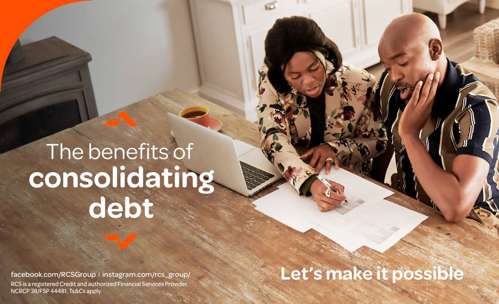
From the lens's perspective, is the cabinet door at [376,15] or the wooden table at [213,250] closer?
the wooden table at [213,250]

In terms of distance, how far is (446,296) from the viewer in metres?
1.76

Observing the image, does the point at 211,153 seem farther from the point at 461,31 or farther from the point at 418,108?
the point at 461,31

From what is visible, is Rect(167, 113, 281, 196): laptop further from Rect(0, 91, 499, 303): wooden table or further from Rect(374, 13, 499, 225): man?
Rect(374, 13, 499, 225): man

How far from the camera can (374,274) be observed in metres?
1.87

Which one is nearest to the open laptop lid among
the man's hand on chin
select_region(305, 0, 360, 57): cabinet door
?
the man's hand on chin

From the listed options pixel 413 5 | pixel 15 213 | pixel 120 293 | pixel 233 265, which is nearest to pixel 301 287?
pixel 233 265

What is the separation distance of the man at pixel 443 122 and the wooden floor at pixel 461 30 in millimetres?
2921

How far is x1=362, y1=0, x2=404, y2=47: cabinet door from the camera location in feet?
16.3

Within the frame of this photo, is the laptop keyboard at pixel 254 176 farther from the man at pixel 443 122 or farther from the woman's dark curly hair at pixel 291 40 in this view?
the man at pixel 443 122

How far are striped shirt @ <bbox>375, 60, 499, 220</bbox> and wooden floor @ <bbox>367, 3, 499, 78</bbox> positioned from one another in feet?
9.46

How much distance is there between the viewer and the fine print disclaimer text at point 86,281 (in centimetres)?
199

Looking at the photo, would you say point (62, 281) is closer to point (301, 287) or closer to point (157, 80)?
point (301, 287)

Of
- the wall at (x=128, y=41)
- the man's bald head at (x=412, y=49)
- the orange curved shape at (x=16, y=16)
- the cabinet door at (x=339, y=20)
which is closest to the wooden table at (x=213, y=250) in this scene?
the man's bald head at (x=412, y=49)

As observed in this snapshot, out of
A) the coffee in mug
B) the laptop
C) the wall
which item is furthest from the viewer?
the wall
